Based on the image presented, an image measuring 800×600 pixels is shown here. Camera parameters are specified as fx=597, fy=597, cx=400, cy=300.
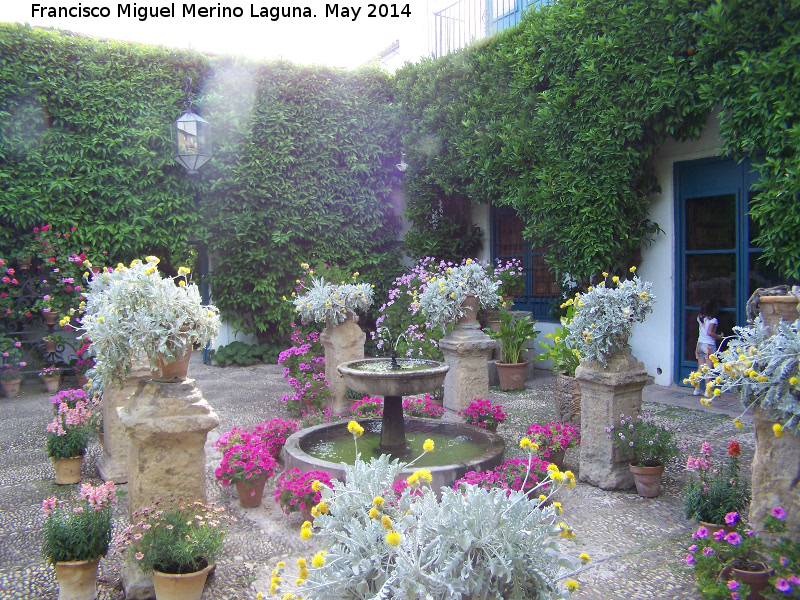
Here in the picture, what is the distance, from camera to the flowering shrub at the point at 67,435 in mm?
4688

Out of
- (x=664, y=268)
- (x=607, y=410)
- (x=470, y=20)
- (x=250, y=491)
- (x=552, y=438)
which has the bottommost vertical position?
(x=250, y=491)

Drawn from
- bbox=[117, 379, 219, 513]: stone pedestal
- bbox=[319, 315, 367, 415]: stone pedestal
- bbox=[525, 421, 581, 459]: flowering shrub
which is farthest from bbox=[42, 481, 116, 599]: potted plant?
bbox=[319, 315, 367, 415]: stone pedestal

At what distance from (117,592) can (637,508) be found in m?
3.23

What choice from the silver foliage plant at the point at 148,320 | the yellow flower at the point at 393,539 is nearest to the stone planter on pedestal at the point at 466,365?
the silver foliage plant at the point at 148,320

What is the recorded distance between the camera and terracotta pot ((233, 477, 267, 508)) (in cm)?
417

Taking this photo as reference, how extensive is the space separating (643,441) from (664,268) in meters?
4.07

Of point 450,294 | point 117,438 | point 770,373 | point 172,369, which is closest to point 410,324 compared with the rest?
point 450,294

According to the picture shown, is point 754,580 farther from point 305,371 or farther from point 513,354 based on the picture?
point 513,354

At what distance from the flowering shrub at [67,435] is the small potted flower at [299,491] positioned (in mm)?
1943

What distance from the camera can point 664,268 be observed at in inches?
302

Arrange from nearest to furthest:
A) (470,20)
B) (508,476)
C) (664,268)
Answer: (508,476) → (664,268) → (470,20)

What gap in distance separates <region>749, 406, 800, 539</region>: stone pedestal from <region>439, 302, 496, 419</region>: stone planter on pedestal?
3564mm

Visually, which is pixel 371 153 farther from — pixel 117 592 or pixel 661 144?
pixel 117 592

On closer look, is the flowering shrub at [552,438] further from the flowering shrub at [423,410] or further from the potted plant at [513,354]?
the potted plant at [513,354]
